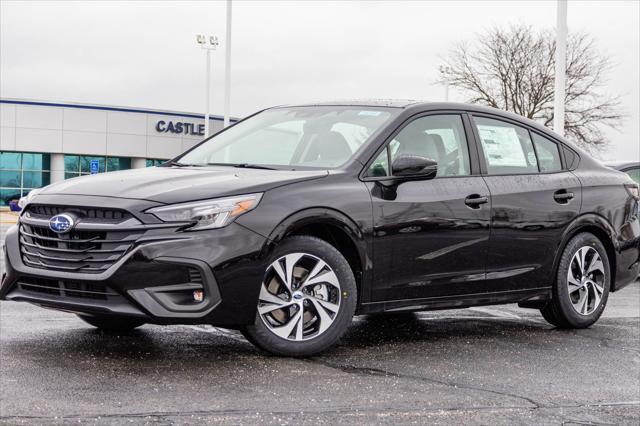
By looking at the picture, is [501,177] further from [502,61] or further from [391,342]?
[502,61]

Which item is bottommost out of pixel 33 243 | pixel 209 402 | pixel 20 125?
pixel 209 402

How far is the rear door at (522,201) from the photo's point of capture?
22.7ft

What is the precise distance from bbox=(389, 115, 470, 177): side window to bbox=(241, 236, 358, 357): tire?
0.99m

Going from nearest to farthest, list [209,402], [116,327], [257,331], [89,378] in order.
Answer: [209,402]
[89,378]
[257,331]
[116,327]

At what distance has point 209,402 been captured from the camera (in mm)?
4703

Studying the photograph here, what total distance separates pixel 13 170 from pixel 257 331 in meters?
52.1

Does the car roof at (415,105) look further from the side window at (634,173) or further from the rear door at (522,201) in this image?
the side window at (634,173)

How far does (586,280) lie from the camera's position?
7594 mm

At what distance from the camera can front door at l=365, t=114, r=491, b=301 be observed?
6242mm

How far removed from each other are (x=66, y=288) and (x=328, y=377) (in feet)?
5.03

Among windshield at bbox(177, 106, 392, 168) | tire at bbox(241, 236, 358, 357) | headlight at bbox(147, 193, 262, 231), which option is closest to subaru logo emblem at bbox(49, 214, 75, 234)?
headlight at bbox(147, 193, 262, 231)

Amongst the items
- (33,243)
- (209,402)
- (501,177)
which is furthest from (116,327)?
(501,177)

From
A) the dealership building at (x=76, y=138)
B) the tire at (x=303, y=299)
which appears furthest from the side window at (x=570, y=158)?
the dealership building at (x=76, y=138)

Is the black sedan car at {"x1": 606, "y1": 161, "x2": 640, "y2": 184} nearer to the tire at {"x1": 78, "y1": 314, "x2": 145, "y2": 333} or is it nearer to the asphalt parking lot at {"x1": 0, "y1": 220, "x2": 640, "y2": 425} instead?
the asphalt parking lot at {"x1": 0, "y1": 220, "x2": 640, "y2": 425}
